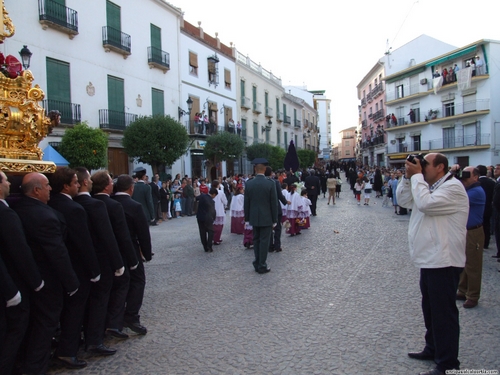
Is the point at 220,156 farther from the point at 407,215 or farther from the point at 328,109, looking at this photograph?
the point at 328,109

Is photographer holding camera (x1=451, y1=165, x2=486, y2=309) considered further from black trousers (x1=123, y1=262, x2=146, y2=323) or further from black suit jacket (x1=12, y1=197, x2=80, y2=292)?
black suit jacket (x1=12, y1=197, x2=80, y2=292)

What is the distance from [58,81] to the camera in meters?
16.4

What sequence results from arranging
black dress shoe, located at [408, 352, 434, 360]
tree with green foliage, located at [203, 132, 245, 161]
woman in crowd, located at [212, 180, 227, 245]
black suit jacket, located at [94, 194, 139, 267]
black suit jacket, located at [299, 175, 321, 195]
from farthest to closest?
tree with green foliage, located at [203, 132, 245, 161]
black suit jacket, located at [299, 175, 321, 195]
woman in crowd, located at [212, 180, 227, 245]
black suit jacket, located at [94, 194, 139, 267]
black dress shoe, located at [408, 352, 434, 360]

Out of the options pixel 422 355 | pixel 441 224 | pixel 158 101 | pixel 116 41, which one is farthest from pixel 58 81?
pixel 422 355

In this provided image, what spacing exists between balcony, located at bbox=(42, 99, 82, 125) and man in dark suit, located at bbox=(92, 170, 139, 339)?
12.9 meters

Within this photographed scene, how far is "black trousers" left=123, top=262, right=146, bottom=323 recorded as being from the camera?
4660mm

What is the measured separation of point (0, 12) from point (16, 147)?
1.31 metres

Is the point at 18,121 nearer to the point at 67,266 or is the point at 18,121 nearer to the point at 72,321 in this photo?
the point at 67,266

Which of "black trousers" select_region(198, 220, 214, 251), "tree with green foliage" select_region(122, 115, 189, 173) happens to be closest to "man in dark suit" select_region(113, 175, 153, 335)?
"black trousers" select_region(198, 220, 214, 251)

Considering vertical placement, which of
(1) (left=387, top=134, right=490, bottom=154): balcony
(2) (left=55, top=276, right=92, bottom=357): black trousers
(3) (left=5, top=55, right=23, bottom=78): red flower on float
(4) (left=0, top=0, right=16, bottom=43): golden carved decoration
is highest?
(1) (left=387, top=134, right=490, bottom=154): balcony

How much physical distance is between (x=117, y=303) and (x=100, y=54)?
16.5 meters

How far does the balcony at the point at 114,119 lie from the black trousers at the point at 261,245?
43.1 feet

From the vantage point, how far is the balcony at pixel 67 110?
52.0 ft

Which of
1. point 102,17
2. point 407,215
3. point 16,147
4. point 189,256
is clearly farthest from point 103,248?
point 102,17
